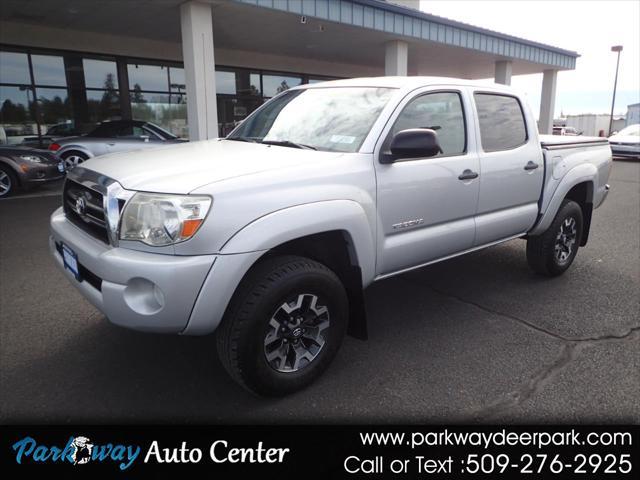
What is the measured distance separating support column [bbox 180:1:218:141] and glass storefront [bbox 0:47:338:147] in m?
5.03

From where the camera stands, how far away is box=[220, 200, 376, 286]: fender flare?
2.48 meters

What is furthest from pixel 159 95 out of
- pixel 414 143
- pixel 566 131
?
pixel 414 143

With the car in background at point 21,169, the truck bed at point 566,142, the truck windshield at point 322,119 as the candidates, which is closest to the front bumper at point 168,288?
the truck windshield at point 322,119

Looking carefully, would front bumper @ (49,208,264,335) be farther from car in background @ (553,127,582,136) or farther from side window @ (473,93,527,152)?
car in background @ (553,127,582,136)

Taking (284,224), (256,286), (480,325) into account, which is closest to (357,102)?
(284,224)

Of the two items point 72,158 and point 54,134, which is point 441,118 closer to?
point 72,158

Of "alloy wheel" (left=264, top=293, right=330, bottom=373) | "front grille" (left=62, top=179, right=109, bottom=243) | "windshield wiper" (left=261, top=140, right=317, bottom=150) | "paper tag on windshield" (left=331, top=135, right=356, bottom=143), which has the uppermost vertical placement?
"paper tag on windshield" (left=331, top=135, right=356, bottom=143)

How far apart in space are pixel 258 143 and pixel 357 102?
775 mm

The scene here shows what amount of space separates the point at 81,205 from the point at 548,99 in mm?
20954

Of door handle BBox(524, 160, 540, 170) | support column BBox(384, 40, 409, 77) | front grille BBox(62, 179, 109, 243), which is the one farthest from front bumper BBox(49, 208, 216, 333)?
support column BBox(384, 40, 409, 77)

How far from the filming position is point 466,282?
4844 mm

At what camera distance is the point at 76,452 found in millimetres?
2467

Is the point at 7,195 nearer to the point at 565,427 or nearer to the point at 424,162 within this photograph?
the point at 424,162

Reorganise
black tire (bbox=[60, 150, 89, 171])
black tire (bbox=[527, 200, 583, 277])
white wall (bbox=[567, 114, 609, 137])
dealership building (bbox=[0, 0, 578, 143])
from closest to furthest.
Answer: black tire (bbox=[527, 200, 583, 277]) → dealership building (bbox=[0, 0, 578, 143]) → black tire (bbox=[60, 150, 89, 171]) → white wall (bbox=[567, 114, 609, 137])
